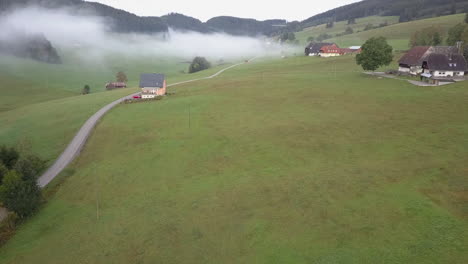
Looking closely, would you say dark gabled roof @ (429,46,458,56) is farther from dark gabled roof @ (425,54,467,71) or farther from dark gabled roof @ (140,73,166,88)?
dark gabled roof @ (140,73,166,88)

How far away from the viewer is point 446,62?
250ft

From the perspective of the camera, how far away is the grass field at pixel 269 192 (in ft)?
78.6

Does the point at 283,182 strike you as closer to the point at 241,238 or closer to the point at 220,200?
the point at 220,200

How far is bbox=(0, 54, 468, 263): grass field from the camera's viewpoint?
23969 mm

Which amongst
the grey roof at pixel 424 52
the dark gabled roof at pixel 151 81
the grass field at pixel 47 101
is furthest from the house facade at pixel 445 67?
the grass field at pixel 47 101

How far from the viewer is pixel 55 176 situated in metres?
41.7

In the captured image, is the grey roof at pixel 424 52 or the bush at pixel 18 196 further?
the grey roof at pixel 424 52

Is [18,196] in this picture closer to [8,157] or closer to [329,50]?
[8,157]

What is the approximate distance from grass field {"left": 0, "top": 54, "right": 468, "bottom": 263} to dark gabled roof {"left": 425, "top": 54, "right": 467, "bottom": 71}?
22.4 meters

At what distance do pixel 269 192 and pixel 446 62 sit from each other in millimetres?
70972

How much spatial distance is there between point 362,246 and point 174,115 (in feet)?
150

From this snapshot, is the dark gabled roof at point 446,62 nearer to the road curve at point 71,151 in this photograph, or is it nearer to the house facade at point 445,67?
the house facade at point 445,67

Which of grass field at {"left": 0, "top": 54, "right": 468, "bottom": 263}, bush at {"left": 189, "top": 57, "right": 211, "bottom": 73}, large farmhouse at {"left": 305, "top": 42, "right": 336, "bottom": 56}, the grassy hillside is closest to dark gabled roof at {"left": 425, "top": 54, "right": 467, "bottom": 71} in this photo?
grass field at {"left": 0, "top": 54, "right": 468, "bottom": 263}

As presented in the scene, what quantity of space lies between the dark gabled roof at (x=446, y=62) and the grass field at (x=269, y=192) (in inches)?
880
